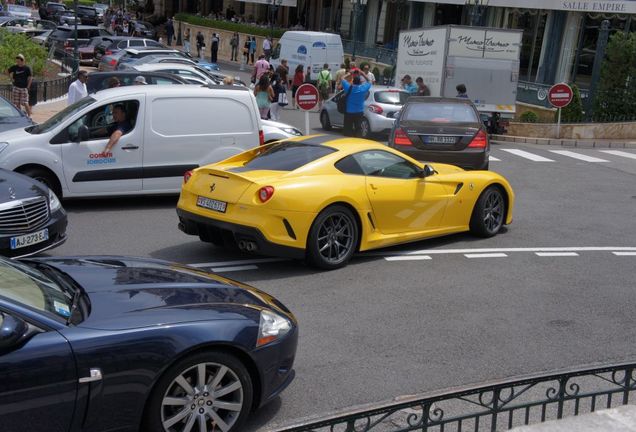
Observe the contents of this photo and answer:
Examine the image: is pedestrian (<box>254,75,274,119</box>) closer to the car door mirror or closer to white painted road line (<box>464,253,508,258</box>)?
white painted road line (<box>464,253,508,258</box>)

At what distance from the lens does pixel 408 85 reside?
25344mm

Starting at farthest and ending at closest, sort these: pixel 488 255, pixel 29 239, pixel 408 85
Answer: pixel 408 85 → pixel 488 255 → pixel 29 239

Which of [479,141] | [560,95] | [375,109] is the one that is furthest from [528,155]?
[479,141]

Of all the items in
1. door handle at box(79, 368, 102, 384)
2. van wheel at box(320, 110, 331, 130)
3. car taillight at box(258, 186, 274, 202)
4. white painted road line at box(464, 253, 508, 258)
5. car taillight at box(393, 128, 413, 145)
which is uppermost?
car taillight at box(258, 186, 274, 202)

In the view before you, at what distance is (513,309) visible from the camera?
26.1 ft

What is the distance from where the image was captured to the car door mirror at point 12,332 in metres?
4.02

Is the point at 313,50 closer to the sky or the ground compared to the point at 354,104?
closer to the sky

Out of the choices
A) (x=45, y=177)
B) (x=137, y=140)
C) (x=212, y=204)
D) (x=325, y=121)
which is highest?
(x=137, y=140)

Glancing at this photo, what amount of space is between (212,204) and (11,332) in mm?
4950

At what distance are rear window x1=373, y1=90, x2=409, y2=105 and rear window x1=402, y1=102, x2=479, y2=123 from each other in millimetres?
6294

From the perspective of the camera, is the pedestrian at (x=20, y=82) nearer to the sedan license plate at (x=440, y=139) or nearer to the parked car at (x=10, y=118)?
the parked car at (x=10, y=118)

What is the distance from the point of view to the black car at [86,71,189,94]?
18375 mm

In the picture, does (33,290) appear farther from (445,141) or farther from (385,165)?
(445,141)

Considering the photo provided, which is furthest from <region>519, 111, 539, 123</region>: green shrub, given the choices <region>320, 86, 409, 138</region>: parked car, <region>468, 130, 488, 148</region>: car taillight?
<region>468, 130, 488, 148</region>: car taillight
